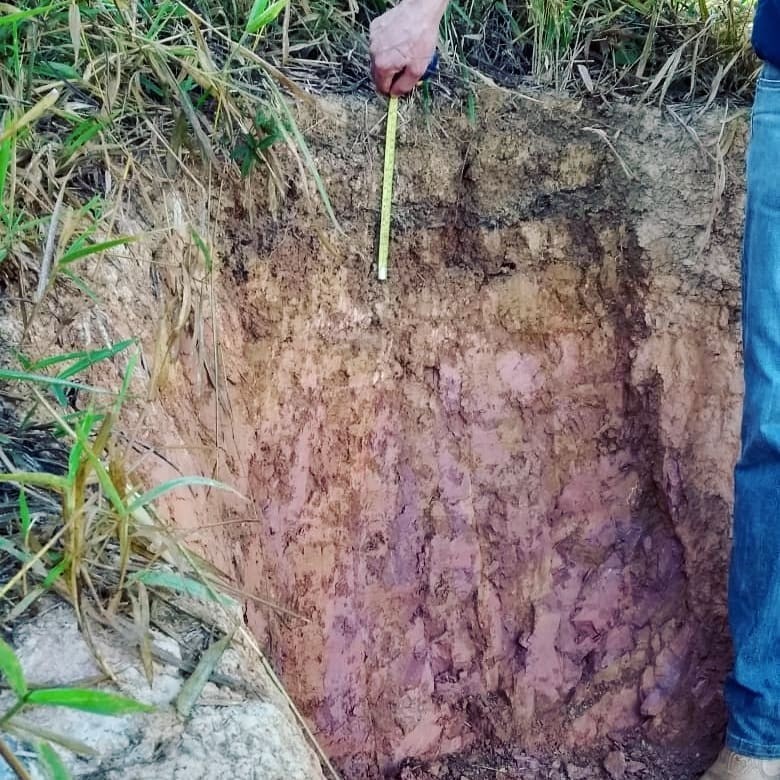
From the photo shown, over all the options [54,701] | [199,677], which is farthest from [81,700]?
[199,677]

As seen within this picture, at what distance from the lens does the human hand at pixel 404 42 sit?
1452 millimetres

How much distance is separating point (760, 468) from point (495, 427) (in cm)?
62

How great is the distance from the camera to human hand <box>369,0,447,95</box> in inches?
57.2

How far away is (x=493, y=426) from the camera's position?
1.89 metres

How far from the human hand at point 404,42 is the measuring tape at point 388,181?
0.06 metres

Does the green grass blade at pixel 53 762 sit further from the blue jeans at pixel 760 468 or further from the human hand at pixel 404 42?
the human hand at pixel 404 42

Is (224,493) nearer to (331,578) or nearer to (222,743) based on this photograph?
(331,578)

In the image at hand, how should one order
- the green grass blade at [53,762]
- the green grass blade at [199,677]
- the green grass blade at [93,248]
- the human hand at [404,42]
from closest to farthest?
the green grass blade at [53,762], the green grass blade at [199,677], the green grass blade at [93,248], the human hand at [404,42]

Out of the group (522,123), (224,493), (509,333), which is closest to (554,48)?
(522,123)

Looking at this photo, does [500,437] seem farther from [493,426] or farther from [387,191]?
[387,191]

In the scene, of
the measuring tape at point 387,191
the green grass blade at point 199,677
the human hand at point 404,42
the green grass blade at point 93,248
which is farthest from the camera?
the measuring tape at point 387,191

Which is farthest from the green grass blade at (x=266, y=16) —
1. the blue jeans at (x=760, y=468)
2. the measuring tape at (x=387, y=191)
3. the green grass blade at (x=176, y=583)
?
the green grass blade at (x=176, y=583)

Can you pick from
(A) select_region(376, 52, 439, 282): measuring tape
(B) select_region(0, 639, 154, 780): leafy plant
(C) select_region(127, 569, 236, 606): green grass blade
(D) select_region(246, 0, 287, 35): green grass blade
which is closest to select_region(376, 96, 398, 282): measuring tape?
(A) select_region(376, 52, 439, 282): measuring tape

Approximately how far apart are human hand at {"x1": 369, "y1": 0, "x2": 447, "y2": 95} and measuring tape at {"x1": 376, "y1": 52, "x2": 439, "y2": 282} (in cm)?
6
